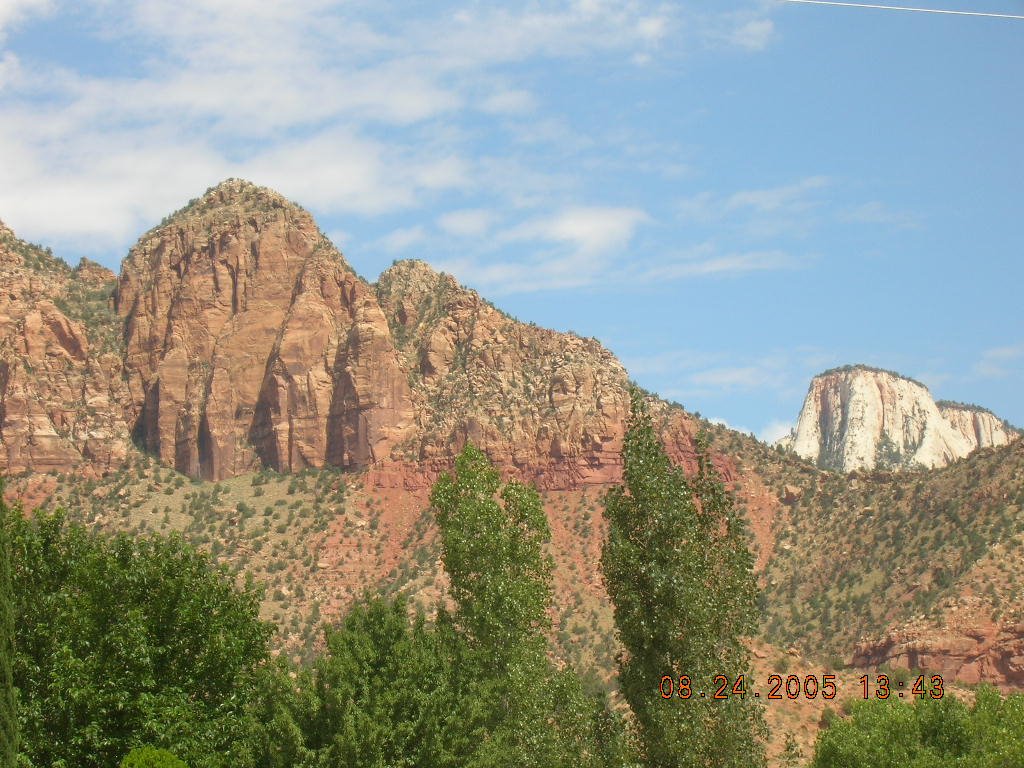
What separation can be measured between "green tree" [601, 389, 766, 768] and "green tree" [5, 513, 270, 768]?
10.8m

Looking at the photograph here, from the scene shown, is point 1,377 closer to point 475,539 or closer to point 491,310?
point 491,310

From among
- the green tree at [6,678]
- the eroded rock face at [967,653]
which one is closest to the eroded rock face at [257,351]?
the eroded rock face at [967,653]

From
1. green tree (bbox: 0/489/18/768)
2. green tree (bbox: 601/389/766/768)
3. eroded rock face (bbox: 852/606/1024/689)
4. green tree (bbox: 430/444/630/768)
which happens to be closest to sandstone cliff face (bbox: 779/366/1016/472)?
eroded rock face (bbox: 852/606/1024/689)

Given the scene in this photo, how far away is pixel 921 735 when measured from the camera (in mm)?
47719

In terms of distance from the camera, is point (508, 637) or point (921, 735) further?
point (921, 735)

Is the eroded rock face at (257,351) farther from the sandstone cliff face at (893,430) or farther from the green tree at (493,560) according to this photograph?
the sandstone cliff face at (893,430)

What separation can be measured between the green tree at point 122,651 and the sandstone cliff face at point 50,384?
5875 cm

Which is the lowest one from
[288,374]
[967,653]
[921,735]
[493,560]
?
[921,735]

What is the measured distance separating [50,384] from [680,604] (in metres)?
78.7

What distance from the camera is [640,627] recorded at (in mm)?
33750

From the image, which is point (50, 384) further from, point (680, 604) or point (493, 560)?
point (680, 604)

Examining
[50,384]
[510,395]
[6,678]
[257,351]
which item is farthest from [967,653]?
[50,384]

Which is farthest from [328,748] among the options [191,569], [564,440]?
[564,440]

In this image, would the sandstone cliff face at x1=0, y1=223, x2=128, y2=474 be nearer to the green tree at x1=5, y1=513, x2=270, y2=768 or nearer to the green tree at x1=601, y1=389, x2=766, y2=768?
the green tree at x1=5, y1=513, x2=270, y2=768
